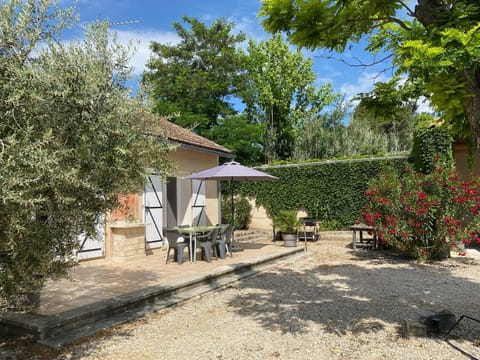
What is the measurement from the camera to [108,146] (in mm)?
3334

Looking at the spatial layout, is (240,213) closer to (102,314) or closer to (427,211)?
(427,211)

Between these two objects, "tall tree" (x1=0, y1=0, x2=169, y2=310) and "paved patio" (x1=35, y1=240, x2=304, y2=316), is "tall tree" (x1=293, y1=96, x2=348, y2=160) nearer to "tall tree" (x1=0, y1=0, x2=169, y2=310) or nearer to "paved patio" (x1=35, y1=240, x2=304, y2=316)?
"paved patio" (x1=35, y1=240, x2=304, y2=316)

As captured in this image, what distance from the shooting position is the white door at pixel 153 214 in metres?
10.0

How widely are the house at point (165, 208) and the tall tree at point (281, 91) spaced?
42.7ft

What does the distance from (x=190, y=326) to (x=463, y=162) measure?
10489mm

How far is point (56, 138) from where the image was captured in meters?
3.08

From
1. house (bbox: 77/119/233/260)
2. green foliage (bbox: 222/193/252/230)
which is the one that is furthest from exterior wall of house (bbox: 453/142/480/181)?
green foliage (bbox: 222/193/252/230)

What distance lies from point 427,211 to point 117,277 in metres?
6.65

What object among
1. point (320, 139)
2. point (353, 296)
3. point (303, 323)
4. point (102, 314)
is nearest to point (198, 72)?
point (320, 139)

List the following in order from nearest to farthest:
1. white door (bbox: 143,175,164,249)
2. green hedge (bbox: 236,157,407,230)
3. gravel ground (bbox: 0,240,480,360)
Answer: gravel ground (bbox: 0,240,480,360)
white door (bbox: 143,175,164,249)
green hedge (bbox: 236,157,407,230)

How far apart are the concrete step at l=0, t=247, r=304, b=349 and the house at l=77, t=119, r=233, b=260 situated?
211 centimetres

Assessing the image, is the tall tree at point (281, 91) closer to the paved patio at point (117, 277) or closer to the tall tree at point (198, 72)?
the tall tree at point (198, 72)

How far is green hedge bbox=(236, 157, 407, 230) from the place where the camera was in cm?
1344

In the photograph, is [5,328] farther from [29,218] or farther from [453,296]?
[453,296]
